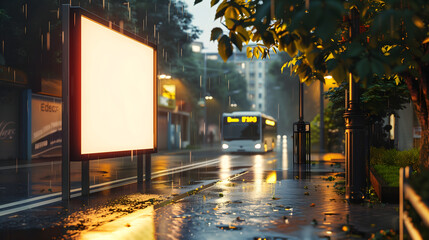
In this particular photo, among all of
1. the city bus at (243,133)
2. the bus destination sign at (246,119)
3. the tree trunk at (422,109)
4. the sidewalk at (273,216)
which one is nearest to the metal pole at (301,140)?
the sidewalk at (273,216)

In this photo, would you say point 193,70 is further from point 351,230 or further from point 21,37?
point 351,230

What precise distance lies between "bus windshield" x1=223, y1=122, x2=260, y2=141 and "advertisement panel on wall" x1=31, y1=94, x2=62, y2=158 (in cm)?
1197

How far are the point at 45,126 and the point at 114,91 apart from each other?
20.9 metres

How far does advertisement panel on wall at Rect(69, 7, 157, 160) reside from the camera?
33.8 ft

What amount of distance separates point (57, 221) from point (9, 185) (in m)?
7.02

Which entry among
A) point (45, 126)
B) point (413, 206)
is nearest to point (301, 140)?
point (413, 206)

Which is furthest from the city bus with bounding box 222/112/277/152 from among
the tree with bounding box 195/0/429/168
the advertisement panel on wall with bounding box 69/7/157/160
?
the tree with bounding box 195/0/429/168

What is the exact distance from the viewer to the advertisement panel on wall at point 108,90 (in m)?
10.3

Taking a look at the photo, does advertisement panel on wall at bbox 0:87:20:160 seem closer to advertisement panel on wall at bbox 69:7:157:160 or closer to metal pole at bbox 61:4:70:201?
advertisement panel on wall at bbox 69:7:157:160

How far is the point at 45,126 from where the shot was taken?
103ft

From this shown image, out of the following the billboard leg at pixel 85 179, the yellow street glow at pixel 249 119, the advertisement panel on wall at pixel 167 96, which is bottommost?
the billboard leg at pixel 85 179

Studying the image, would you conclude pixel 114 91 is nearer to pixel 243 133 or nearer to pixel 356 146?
pixel 356 146

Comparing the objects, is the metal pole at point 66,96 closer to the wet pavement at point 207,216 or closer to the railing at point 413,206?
the wet pavement at point 207,216

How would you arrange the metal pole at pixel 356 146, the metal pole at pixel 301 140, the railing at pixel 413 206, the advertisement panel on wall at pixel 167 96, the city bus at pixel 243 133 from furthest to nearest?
the advertisement panel on wall at pixel 167 96
the city bus at pixel 243 133
the metal pole at pixel 301 140
the metal pole at pixel 356 146
the railing at pixel 413 206
